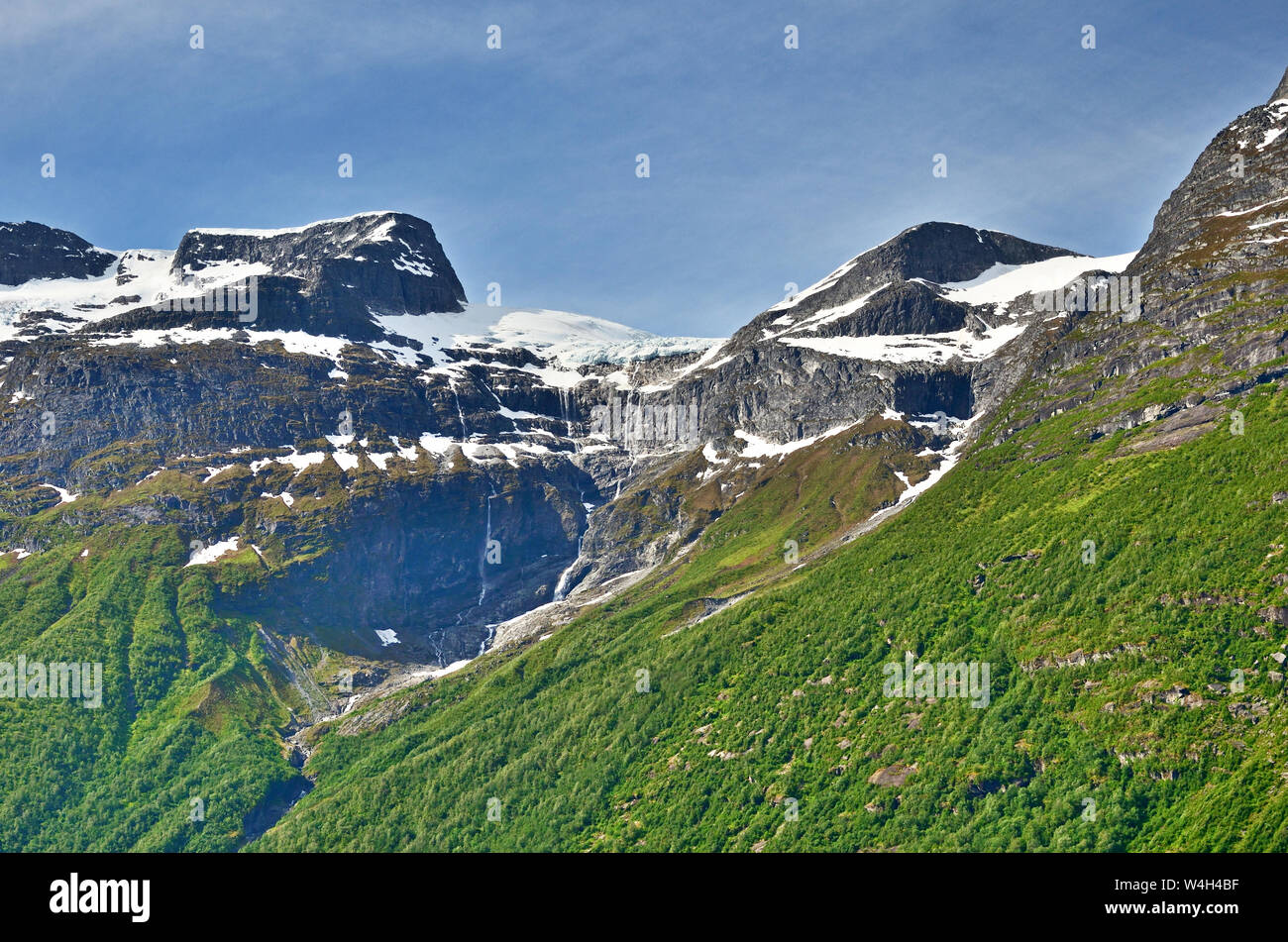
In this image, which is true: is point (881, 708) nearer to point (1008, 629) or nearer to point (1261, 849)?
point (1008, 629)

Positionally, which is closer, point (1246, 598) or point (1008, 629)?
Answer: point (1246, 598)

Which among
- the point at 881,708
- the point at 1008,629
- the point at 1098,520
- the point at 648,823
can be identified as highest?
the point at 1098,520

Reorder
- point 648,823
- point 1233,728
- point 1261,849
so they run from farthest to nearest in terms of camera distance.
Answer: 1. point 648,823
2. point 1233,728
3. point 1261,849
